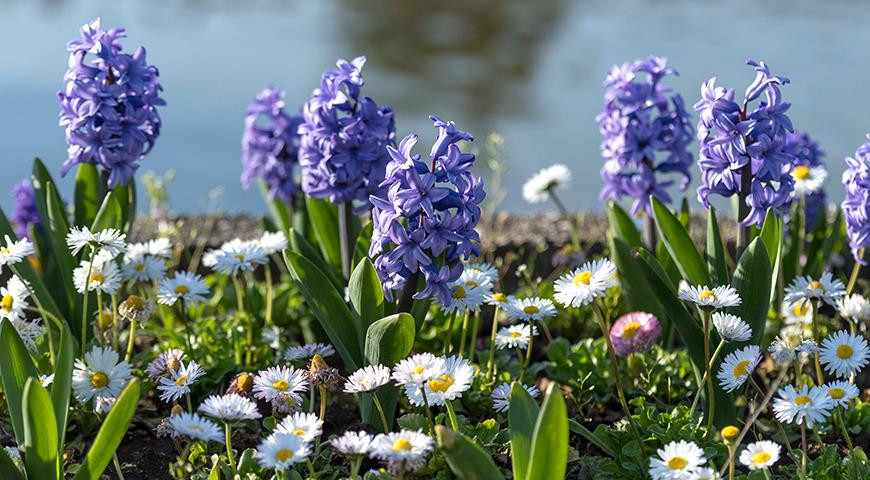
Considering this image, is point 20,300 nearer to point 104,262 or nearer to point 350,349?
point 104,262

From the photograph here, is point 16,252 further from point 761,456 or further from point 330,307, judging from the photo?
point 761,456

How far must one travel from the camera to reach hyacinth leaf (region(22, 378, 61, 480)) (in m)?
2.11

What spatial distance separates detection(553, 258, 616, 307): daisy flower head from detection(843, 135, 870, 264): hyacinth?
773 mm

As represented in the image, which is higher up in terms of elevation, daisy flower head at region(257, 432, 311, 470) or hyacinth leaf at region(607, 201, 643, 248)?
hyacinth leaf at region(607, 201, 643, 248)

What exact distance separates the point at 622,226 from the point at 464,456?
1492 mm

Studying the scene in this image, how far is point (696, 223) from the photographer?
5.24 meters

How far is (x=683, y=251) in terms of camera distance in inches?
113

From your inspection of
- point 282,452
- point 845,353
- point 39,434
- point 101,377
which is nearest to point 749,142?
point 845,353

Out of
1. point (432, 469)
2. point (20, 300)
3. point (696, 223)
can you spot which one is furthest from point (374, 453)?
point (696, 223)

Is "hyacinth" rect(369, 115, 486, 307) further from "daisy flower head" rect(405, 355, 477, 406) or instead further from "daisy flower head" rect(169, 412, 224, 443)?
"daisy flower head" rect(169, 412, 224, 443)

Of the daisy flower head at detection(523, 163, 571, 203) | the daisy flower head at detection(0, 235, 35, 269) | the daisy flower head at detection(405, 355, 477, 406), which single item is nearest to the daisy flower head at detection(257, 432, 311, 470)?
the daisy flower head at detection(405, 355, 477, 406)

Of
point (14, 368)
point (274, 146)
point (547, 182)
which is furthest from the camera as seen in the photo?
point (547, 182)

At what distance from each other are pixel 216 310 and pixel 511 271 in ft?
3.76

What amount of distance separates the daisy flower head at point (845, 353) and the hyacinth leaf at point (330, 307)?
1.04 m
